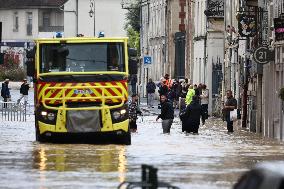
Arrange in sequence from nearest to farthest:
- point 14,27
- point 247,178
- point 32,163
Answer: point 247,178, point 32,163, point 14,27

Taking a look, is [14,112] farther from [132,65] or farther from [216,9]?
[132,65]

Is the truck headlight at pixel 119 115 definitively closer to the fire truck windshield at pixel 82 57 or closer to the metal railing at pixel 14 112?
the fire truck windshield at pixel 82 57

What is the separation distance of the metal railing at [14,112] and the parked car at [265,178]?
178 ft

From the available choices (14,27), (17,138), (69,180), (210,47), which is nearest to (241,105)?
(210,47)

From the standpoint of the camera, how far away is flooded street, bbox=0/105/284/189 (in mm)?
23917

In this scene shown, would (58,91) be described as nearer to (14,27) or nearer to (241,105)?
(241,105)

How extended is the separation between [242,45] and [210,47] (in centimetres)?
1309

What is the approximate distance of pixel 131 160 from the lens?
98.4 feet

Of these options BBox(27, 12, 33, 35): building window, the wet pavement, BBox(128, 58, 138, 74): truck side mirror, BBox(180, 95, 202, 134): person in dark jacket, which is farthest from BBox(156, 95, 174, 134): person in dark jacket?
BBox(27, 12, 33, 35): building window

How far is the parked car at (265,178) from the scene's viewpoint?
11.1 metres

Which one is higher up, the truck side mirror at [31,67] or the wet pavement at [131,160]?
the truck side mirror at [31,67]

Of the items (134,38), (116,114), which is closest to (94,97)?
(116,114)

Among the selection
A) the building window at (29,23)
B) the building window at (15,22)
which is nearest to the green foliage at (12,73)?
the building window at (29,23)

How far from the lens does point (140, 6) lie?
4582 inches
